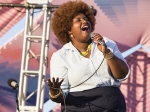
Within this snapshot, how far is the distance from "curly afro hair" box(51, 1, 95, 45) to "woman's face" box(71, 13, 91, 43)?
46mm

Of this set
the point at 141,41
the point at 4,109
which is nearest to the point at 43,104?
the point at 4,109

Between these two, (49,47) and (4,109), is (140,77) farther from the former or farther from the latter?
(4,109)

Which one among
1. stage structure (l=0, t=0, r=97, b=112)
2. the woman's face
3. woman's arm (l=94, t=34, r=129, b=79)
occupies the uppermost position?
the woman's face

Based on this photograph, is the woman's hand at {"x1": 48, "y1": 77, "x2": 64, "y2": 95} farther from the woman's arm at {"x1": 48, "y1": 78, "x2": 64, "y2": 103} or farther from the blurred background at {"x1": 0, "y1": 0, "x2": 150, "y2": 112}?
the blurred background at {"x1": 0, "y1": 0, "x2": 150, "y2": 112}

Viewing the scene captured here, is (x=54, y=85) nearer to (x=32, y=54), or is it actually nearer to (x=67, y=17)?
(x=67, y=17)

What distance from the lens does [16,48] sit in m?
4.83

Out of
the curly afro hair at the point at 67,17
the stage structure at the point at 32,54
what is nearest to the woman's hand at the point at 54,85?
the curly afro hair at the point at 67,17

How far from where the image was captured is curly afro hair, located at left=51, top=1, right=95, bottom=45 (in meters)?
2.00

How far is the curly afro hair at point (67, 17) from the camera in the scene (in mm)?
2004

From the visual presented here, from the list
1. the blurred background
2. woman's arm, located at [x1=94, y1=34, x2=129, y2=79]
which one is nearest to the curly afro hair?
woman's arm, located at [x1=94, y1=34, x2=129, y2=79]

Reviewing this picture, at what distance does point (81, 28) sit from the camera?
1.86 metres

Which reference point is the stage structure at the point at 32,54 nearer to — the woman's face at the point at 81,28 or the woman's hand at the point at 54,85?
the woman's face at the point at 81,28

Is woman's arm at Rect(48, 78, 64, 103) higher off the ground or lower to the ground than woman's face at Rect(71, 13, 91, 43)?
lower

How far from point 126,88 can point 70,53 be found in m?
2.93
